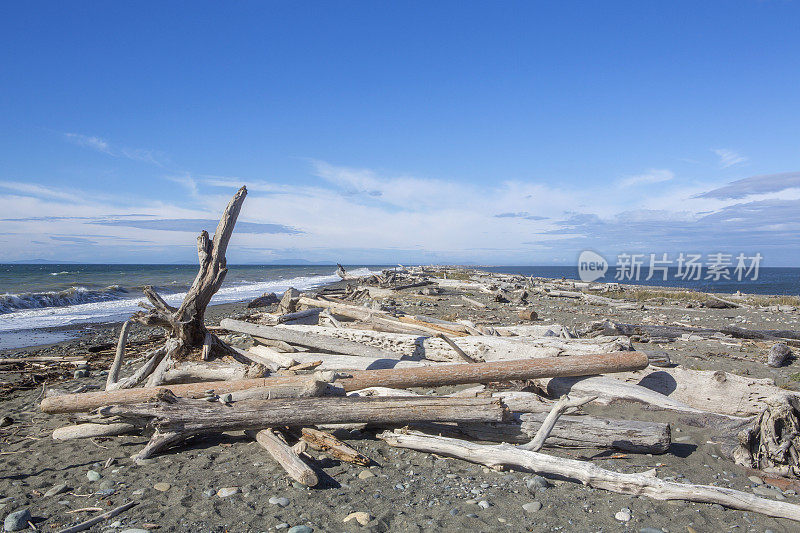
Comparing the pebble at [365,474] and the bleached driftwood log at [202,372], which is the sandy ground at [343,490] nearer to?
the pebble at [365,474]

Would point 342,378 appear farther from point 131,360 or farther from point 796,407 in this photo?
point 131,360

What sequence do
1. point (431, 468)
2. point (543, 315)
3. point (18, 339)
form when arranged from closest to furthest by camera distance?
point (431, 468) < point (18, 339) < point (543, 315)

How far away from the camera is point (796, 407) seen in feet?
14.0

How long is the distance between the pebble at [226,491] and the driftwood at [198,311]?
9.65 feet

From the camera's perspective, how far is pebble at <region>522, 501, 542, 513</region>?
3.46 metres

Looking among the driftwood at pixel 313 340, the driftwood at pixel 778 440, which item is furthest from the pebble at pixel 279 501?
the driftwood at pixel 778 440

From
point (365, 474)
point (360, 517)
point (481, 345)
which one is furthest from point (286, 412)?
point (481, 345)

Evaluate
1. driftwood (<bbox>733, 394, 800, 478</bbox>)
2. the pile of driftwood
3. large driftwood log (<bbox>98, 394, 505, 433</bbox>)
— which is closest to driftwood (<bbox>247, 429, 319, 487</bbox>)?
the pile of driftwood

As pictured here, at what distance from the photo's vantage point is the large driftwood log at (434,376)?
16.9 feet

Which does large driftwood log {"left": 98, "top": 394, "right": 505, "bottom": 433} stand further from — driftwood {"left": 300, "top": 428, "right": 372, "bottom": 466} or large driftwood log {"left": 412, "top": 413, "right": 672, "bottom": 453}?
large driftwood log {"left": 412, "top": 413, "right": 672, "bottom": 453}

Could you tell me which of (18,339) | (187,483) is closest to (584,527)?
(187,483)

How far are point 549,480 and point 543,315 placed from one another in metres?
11.9

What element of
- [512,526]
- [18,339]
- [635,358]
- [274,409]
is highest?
[635,358]

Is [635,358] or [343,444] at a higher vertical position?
[635,358]
